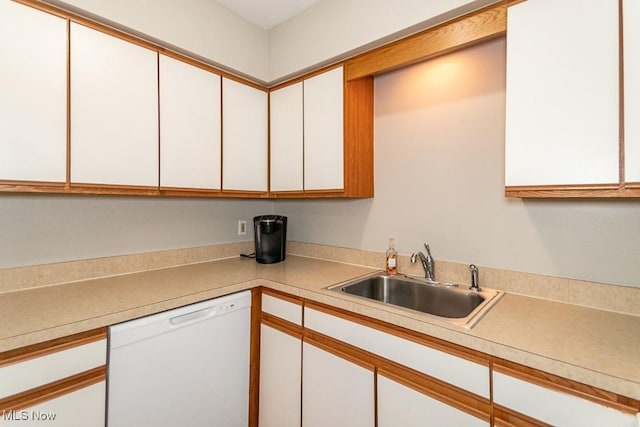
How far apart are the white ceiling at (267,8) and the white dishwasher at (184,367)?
1.71 m

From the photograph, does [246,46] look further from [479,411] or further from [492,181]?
[479,411]

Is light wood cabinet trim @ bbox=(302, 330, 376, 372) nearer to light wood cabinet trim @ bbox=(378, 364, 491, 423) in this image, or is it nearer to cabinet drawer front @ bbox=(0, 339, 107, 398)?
light wood cabinet trim @ bbox=(378, 364, 491, 423)

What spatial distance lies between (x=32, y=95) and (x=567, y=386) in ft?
6.87

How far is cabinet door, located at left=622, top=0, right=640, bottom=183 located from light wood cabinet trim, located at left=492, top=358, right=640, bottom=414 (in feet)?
2.09

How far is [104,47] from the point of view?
138 cm

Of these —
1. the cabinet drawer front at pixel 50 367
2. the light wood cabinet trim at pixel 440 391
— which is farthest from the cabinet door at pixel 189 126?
the light wood cabinet trim at pixel 440 391

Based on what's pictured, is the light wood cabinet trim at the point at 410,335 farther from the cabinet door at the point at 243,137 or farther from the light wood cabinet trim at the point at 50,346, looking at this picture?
the cabinet door at the point at 243,137

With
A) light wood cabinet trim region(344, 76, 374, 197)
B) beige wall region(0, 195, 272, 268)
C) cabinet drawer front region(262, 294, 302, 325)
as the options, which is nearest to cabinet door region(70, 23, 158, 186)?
beige wall region(0, 195, 272, 268)

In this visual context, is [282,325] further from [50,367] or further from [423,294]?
[50,367]

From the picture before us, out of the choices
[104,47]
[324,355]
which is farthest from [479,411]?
[104,47]

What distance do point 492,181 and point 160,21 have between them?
185cm

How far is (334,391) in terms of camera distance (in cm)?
134

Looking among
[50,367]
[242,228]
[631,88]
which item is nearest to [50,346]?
[50,367]

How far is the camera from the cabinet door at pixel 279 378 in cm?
149
